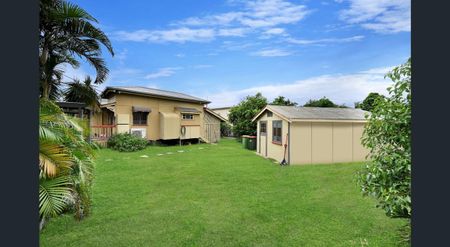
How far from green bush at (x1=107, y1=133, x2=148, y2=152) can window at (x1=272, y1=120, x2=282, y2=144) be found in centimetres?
814

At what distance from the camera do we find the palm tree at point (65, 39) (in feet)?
22.3

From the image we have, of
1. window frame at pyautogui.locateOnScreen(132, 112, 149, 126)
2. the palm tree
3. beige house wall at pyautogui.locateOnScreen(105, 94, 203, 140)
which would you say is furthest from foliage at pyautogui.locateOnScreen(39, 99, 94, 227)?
window frame at pyautogui.locateOnScreen(132, 112, 149, 126)

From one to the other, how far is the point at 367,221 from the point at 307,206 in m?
1.17

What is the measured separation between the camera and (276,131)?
1216 cm

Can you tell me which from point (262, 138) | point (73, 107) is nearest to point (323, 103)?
point (262, 138)

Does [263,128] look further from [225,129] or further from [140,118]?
[225,129]

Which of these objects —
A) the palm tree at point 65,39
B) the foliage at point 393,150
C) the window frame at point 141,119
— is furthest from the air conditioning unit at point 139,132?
the foliage at point 393,150

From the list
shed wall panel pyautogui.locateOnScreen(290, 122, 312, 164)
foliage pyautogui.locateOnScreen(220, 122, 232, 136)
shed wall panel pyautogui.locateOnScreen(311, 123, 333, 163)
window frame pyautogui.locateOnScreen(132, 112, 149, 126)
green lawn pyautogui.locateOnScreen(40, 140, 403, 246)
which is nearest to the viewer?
green lawn pyautogui.locateOnScreen(40, 140, 403, 246)

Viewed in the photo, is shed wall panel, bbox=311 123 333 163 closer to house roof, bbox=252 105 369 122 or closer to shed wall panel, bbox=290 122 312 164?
shed wall panel, bbox=290 122 312 164

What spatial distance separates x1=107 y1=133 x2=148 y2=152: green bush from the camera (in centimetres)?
1467

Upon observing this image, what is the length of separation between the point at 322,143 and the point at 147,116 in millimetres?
12121

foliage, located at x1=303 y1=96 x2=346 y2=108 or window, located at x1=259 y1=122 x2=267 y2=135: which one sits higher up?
foliage, located at x1=303 y1=96 x2=346 y2=108

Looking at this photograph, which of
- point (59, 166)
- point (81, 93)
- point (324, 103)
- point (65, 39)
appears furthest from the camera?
point (324, 103)

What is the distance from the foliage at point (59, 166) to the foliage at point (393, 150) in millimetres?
3844
